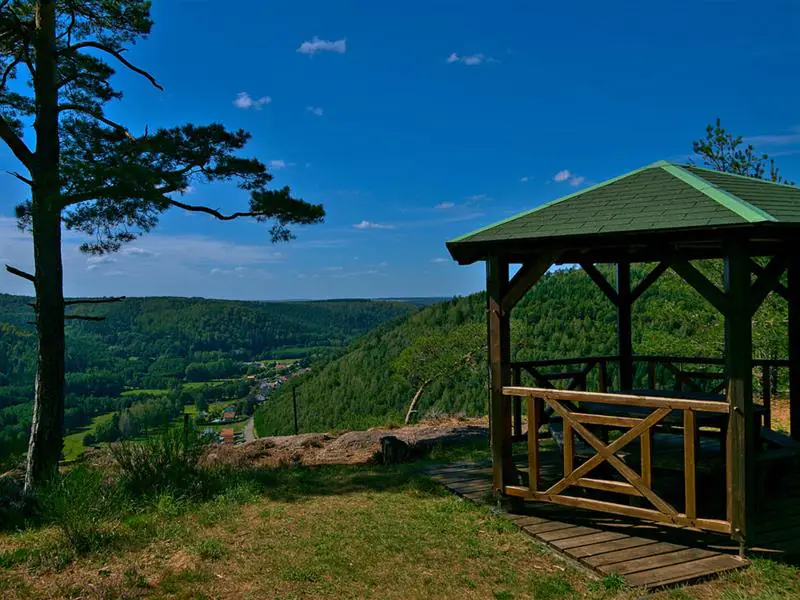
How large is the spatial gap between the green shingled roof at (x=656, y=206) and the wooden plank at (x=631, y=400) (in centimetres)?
135

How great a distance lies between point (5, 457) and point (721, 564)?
1309 centimetres

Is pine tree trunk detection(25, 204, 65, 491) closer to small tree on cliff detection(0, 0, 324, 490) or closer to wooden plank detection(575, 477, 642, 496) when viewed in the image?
small tree on cliff detection(0, 0, 324, 490)

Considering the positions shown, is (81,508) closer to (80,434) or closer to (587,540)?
(587,540)

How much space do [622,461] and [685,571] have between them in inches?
39.7

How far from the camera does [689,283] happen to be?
14.0ft

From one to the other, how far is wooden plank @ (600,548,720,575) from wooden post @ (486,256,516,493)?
1488 mm

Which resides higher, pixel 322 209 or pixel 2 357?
pixel 322 209

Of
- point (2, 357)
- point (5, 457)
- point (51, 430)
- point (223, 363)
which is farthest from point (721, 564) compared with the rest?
point (223, 363)

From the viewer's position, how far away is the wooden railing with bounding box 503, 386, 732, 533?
435cm

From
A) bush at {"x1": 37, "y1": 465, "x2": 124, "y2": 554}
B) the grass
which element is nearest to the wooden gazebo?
the grass

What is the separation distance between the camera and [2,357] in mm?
41812

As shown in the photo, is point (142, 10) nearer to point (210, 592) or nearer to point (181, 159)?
point (181, 159)

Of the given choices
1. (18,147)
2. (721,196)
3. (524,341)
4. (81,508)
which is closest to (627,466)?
(721,196)

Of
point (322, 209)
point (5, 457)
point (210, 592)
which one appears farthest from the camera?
point (5, 457)
